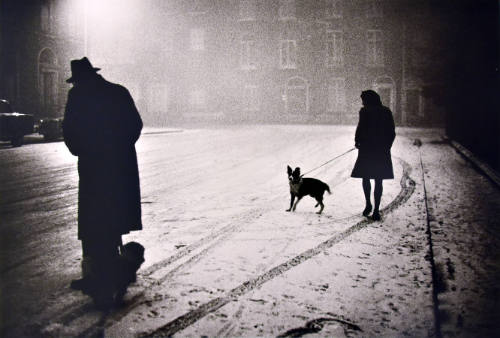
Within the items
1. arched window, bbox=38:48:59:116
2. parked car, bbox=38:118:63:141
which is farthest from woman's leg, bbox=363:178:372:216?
arched window, bbox=38:48:59:116

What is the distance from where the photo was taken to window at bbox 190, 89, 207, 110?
1692 inches

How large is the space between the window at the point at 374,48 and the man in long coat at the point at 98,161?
123 ft

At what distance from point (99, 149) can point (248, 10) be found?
40.2 meters

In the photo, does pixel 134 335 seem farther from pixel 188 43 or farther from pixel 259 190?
pixel 188 43

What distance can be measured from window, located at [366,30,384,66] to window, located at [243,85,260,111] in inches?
346

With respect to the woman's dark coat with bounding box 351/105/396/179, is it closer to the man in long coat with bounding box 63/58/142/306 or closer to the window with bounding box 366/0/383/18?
the man in long coat with bounding box 63/58/142/306

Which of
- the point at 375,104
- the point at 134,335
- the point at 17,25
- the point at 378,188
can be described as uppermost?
the point at 17,25

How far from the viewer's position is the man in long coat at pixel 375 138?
679 cm

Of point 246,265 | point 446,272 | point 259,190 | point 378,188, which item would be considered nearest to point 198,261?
point 246,265

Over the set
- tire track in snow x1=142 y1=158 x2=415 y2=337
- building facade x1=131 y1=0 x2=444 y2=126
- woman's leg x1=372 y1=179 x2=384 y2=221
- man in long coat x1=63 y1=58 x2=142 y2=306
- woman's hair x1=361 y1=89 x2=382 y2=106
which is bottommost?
tire track in snow x1=142 y1=158 x2=415 y2=337

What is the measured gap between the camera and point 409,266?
4824mm

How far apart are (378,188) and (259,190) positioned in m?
2.73

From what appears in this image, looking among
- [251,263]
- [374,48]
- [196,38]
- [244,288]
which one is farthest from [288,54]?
[244,288]

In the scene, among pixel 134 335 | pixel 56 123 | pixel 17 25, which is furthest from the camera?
pixel 17 25
